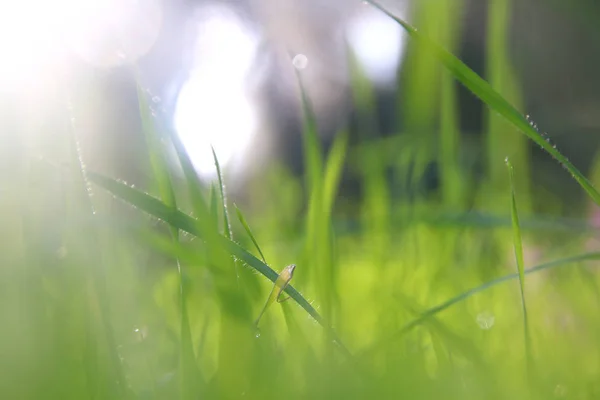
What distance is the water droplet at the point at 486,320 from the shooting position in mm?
598

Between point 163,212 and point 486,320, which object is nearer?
point 163,212

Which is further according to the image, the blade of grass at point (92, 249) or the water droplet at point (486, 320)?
the water droplet at point (486, 320)

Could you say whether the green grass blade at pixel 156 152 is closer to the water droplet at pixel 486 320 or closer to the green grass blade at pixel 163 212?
the green grass blade at pixel 163 212

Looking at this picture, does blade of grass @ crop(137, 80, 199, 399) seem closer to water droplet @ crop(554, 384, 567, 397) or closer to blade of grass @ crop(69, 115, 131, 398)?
blade of grass @ crop(69, 115, 131, 398)

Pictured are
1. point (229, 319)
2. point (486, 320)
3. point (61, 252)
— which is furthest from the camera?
point (486, 320)

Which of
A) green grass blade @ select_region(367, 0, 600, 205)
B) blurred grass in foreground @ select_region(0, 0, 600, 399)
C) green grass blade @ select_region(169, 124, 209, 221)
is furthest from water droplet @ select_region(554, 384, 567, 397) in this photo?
green grass blade @ select_region(169, 124, 209, 221)

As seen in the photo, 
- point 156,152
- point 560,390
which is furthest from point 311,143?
point 560,390

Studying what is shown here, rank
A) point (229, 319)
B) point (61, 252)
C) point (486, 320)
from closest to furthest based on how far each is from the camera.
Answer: point (229, 319), point (61, 252), point (486, 320)

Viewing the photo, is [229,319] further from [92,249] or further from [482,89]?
[482,89]

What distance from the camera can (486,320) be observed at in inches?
24.7

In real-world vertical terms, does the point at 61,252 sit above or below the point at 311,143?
below

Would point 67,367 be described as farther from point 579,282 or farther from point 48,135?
point 579,282

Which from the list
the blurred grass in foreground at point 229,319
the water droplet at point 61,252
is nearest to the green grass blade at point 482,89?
the blurred grass in foreground at point 229,319

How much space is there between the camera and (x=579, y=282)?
2.81ft
